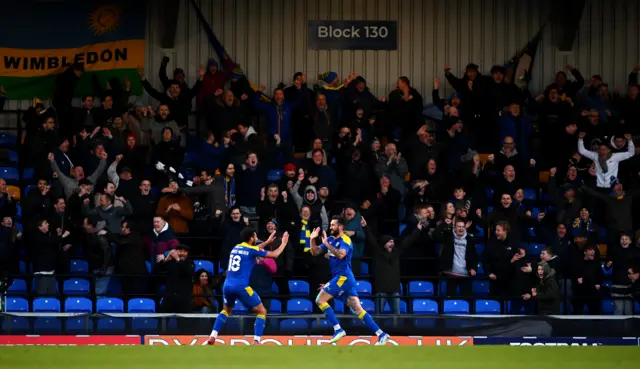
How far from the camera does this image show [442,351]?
16.5m

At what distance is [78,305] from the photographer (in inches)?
796

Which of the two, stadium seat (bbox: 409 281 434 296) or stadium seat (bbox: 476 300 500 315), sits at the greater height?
stadium seat (bbox: 409 281 434 296)

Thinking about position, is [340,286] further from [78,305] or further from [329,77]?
[329,77]

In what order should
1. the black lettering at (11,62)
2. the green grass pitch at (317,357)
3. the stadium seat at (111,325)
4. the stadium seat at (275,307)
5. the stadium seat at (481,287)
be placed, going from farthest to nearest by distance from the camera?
the black lettering at (11,62), the stadium seat at (481,287), the stadium seat at (275,307), the stadium seat at (111,325), the green grass pitch at (317,357)

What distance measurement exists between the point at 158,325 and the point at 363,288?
3.87 meters

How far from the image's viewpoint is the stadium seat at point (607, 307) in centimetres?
2077

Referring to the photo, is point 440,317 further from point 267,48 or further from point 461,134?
point 267,48

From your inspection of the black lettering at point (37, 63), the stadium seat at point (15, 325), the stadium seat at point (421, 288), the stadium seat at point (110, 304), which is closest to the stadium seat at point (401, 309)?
the stadium seat at point (421, 288)

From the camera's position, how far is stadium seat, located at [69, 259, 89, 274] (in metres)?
21.5

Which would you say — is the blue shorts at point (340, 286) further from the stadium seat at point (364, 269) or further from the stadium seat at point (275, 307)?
the stadium seat at point (364, 269)

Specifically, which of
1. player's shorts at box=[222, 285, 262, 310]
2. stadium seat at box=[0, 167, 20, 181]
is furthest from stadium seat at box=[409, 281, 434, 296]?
stadium seat at box=[0, 167, 20, 181]

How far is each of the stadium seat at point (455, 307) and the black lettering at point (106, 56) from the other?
31.0 feet

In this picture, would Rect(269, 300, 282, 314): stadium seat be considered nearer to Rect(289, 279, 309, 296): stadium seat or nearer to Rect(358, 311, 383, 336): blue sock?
Rect(289, 279, 309, 296): stadium seat

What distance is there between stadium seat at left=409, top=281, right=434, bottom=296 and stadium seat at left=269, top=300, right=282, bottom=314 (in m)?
2.50
